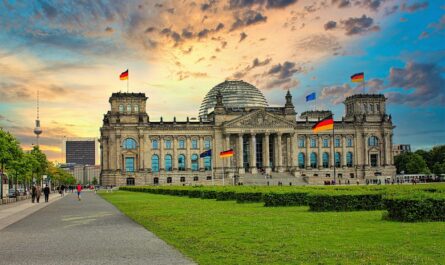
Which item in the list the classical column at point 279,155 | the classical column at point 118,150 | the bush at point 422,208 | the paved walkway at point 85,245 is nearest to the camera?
the paved walkway at point 85,245

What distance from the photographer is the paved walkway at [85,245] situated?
19.1 metres

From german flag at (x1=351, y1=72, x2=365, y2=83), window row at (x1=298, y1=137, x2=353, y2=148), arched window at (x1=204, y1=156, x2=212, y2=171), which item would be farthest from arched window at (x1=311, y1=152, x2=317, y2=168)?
german flag at (x1=351, y1=72, x2=365, y2=83)

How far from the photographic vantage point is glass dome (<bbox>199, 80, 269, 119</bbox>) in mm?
171762

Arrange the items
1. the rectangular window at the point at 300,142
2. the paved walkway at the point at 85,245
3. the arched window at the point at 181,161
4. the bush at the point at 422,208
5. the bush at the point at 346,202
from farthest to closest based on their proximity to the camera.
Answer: the rectangular window at the point at 300,142, the arched window at the point at 181,161, the bush at the point at 346,202, the bush at the point at 422,208, the paved walkway at the point at 85,245

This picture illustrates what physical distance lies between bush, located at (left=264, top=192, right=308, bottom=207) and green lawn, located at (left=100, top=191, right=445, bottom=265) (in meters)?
11.5

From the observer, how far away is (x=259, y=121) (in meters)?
154

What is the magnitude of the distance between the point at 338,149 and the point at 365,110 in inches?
562

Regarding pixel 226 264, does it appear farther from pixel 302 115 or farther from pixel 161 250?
pixel 302 115

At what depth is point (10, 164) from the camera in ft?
269

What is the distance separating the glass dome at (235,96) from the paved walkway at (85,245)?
13976 cm

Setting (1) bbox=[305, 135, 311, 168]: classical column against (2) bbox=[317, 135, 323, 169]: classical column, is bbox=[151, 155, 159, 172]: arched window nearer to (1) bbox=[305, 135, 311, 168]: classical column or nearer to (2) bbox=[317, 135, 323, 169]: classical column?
(1) bbox=[305, 135, 311, 168]: classical column

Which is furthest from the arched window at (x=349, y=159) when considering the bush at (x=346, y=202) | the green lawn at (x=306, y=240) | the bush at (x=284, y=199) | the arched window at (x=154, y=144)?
the green lawn at (x=306, y=240)

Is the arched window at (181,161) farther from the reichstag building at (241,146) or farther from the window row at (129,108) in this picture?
the window row at (129,108)

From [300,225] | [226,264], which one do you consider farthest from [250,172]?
[226,264]
